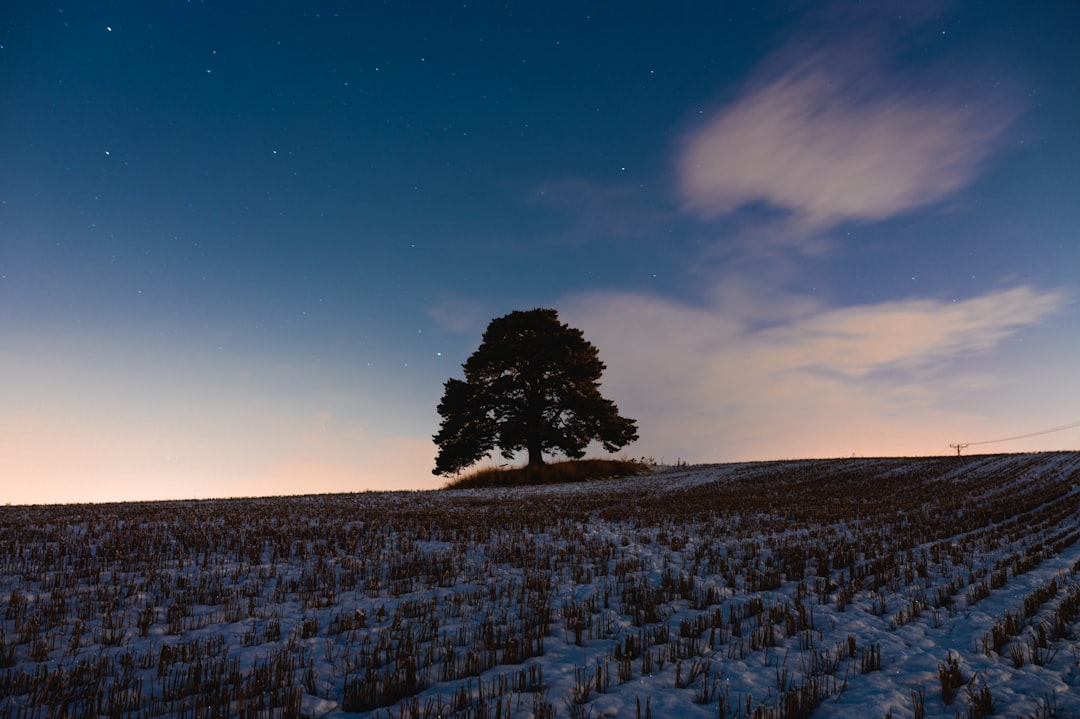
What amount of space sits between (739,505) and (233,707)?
18782 mm

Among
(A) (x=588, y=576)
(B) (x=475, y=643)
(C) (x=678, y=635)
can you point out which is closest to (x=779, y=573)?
(A) (x=588, y=576)

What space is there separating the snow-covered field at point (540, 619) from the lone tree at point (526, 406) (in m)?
28.4

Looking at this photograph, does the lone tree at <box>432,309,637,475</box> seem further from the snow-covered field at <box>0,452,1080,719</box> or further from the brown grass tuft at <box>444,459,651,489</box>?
the snow-covered field at <box>0,452,1080,719</box>

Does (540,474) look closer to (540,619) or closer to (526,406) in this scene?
(526,406)

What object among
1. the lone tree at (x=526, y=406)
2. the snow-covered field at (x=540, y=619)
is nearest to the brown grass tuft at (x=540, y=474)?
the lone tree at (x=526, y=406)

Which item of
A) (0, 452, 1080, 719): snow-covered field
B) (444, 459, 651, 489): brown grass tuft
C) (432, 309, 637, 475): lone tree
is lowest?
(0, 452, 1080, 719): snow-covered field

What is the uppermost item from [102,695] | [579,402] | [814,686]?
[579,402]

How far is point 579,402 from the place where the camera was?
144ft

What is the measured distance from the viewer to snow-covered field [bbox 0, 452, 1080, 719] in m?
5.09

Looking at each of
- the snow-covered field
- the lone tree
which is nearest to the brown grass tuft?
the lone tree

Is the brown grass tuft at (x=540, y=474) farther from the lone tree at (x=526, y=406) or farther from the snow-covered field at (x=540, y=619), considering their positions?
the snow-covered field at (x=540, y=619)

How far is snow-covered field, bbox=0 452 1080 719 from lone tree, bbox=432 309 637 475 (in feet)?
93.2

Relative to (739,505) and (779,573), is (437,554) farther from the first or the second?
(739,505)

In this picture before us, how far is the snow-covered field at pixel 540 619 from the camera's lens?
16.7 ft
